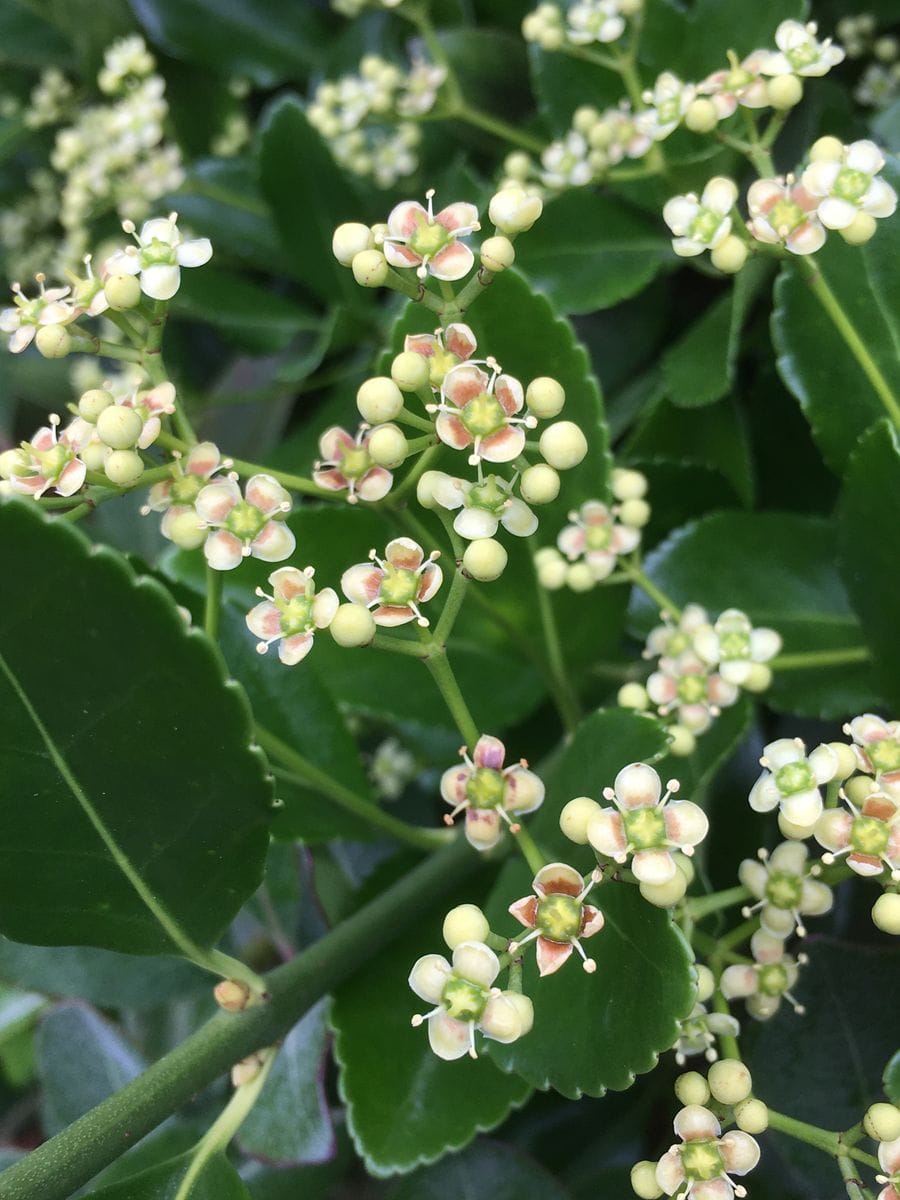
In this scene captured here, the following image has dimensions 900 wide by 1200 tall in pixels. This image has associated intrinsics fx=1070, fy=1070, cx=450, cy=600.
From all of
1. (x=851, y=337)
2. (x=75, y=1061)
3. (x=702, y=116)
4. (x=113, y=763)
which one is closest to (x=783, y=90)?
(x=702, y=116)

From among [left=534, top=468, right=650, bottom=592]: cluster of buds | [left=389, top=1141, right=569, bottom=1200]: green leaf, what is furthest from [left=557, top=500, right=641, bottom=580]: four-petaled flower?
[left=389, top=1141, right=569, bottom=1200]: green leaf

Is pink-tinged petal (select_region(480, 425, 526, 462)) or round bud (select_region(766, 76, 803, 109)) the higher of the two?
round bud (select_region(766, 76, 803, 109))

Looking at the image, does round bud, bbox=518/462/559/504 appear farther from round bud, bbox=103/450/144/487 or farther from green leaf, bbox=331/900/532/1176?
green leaf, bbox=331/900/532/1176

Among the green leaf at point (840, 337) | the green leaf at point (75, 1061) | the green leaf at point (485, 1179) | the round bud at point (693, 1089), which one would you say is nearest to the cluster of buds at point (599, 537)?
the green leaf at point (840, 337)

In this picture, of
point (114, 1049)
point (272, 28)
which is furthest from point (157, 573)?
point (272, 28)

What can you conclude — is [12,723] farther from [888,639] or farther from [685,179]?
[685,179]
